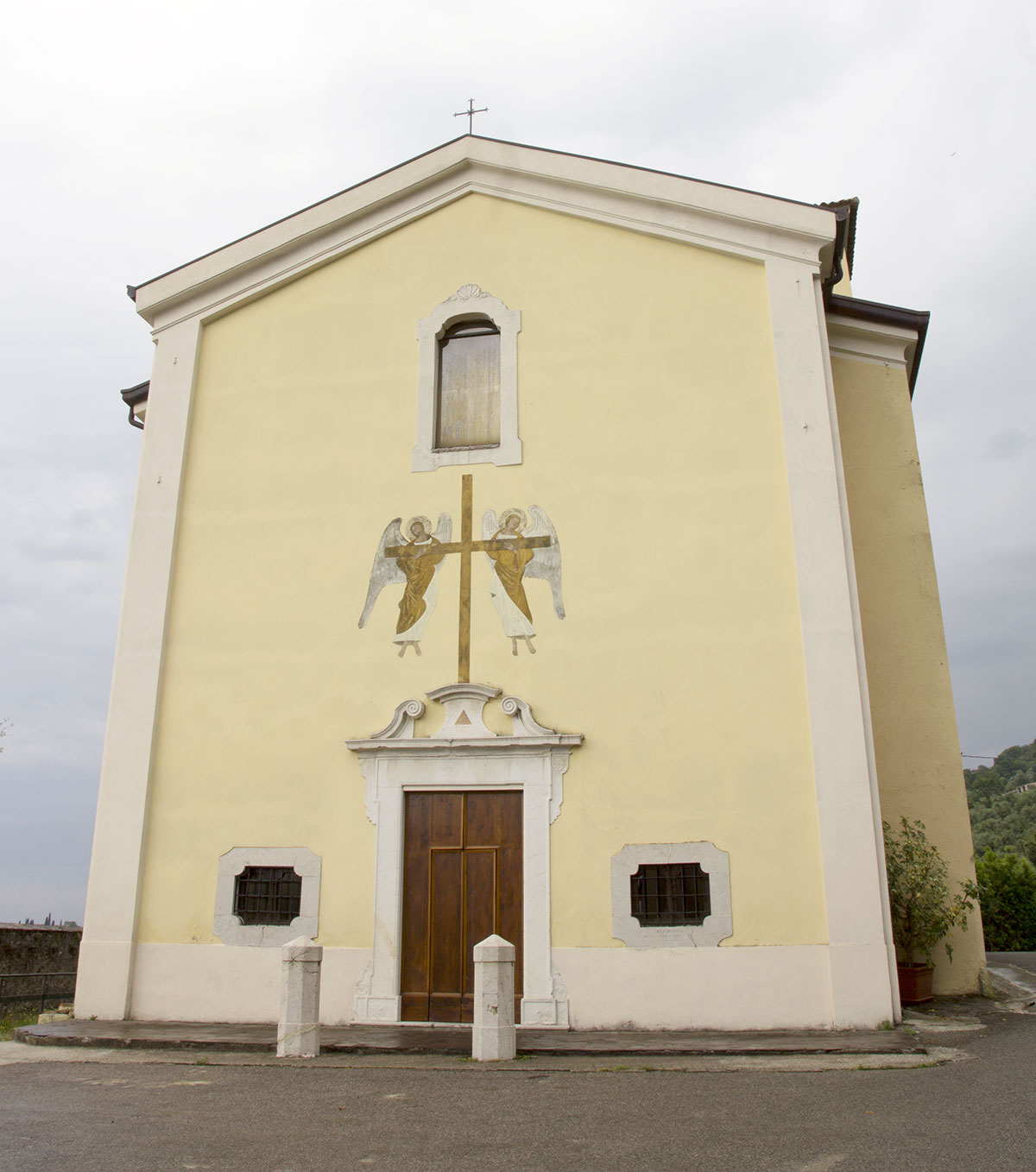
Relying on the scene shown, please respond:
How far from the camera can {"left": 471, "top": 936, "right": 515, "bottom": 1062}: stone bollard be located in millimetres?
7098

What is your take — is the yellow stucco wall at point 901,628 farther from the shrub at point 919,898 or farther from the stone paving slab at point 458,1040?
the stone paving slab at point 458,1040

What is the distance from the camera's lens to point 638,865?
8.85 metres

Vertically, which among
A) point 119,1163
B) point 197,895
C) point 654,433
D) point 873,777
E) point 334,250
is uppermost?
point 334,250

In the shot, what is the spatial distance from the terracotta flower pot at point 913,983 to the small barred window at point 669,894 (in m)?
2.10

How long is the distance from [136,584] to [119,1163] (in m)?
6.99

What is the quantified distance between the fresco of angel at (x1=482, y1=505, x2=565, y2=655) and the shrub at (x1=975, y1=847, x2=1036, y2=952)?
43.8 feet

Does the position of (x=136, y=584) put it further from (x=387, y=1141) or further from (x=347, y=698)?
(x=387, y=1141)

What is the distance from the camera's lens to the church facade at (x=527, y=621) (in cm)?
877

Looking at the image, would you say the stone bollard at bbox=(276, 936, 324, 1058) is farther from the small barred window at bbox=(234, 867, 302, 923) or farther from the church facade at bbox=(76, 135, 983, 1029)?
the small barred window at bbox=(234, 867, 302, 923)

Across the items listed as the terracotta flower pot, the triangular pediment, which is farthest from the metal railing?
the terracotta flower pot

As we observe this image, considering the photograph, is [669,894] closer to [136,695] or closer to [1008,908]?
[136,695]

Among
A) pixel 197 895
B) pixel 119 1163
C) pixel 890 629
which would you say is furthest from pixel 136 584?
pixel 890 629

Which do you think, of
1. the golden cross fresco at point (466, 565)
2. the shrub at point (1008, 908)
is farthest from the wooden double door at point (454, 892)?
the shrub at point (1008, 908)

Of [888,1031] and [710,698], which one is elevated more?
[710,698]
